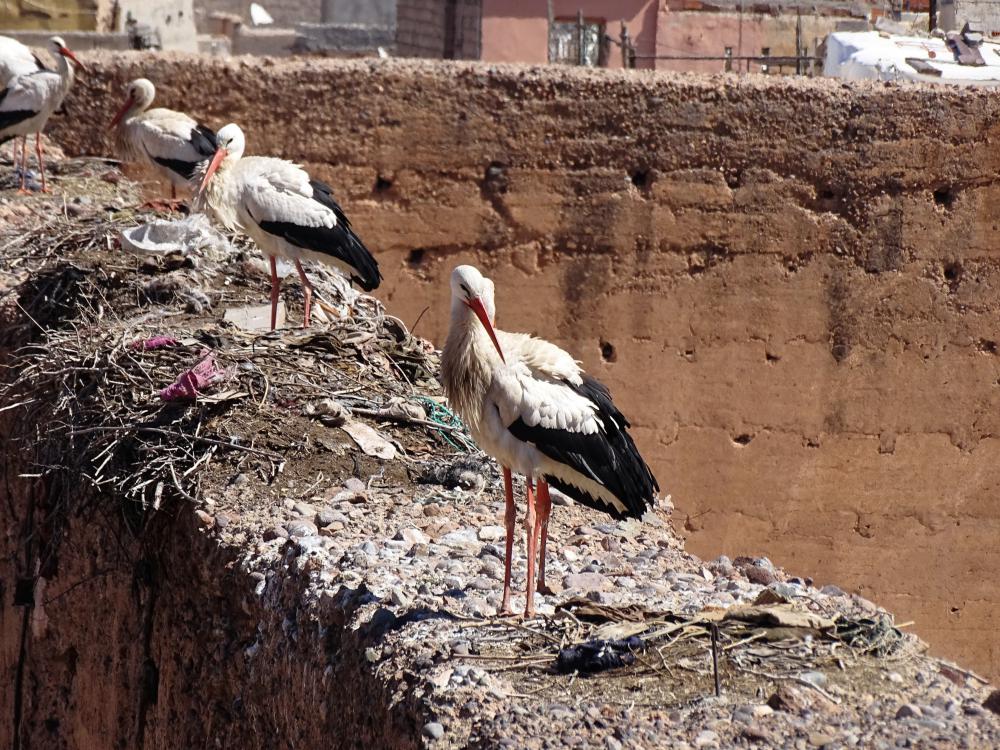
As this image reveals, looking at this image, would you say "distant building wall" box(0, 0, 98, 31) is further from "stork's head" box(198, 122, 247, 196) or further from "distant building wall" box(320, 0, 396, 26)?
"distant building wall" box(320, 0, 396, 26)

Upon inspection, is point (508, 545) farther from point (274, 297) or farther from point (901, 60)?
point (901, 60)

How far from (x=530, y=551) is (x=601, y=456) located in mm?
333

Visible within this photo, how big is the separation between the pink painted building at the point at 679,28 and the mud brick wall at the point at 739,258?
6359 mm

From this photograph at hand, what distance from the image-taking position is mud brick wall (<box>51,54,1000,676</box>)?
9.23 m

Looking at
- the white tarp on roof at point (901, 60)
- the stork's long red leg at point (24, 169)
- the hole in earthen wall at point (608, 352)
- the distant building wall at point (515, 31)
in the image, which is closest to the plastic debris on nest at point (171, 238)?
the stork's long red leg at point (24, 169)

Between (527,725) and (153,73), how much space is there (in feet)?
21.3

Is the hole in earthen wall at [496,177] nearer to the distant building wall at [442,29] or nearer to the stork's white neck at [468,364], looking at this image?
the stork's white neck at [468,364]

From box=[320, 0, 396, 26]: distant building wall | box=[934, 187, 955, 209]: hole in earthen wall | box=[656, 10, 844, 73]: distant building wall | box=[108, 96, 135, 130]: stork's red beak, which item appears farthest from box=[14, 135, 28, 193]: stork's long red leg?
box=[320, 0, 396, 26]: distant building wall

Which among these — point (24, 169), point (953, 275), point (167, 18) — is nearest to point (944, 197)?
point (953, 275)

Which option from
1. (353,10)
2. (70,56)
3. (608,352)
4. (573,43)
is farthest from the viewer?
(353,10)

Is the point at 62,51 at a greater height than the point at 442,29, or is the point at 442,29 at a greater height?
the point at 442,29

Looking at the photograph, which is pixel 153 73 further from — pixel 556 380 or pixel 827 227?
pixel 556 380

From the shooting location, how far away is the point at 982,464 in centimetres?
961

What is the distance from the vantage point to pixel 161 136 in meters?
9.00
